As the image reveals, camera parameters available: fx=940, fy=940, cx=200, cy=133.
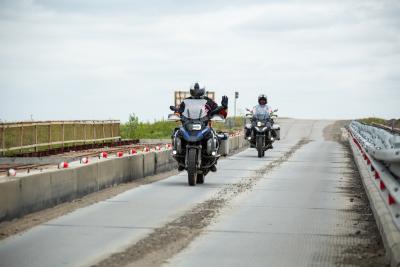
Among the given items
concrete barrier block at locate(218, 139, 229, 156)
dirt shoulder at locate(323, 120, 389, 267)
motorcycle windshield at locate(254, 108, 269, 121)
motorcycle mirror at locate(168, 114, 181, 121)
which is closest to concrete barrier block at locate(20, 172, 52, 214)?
dirt shoulder at locate(323, 120, 389, 267)

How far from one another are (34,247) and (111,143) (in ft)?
119

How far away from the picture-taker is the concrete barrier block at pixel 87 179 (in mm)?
16750

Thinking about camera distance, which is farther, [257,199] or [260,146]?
[260,146]

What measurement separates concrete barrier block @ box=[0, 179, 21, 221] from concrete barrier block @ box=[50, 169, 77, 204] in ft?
5.66

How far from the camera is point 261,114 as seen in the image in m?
36.2

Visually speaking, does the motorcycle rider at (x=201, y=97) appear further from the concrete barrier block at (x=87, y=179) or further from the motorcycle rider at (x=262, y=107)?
the motorcycle rider at (x=262, y=107)

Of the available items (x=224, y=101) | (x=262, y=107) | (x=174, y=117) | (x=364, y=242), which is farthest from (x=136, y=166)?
(x=262, y=107)

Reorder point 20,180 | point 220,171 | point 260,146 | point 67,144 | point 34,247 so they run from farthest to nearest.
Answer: point 67,144
point 260,146
point 220,171
point 20,180
point 34,247

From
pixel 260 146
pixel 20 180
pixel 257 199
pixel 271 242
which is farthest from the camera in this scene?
pixel 260 146

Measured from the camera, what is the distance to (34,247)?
1052 cm

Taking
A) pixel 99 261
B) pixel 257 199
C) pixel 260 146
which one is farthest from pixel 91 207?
pixel 260 146

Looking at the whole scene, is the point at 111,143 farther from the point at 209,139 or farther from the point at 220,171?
the point at 209,139

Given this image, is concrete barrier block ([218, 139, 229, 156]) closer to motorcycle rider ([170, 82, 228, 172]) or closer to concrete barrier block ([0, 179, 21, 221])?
motorcycle rider ([170, 82, 228, 172])

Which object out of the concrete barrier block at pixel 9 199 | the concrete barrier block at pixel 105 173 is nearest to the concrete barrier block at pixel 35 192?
the concrete barrier block at pixel 9 199
